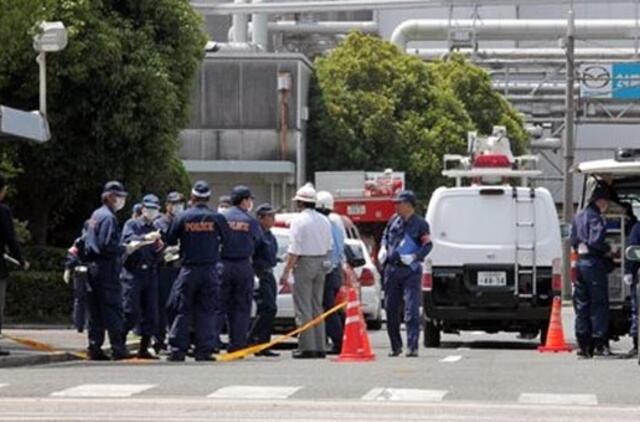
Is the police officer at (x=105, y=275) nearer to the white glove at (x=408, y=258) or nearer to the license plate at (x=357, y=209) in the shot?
the white glove at (x=408, y=258)

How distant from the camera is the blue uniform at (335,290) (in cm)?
2298

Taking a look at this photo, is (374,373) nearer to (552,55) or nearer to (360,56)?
(360,56)

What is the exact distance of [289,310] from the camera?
87.1 feet

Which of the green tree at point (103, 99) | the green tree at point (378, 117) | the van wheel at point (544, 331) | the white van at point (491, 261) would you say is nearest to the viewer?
the white van at point (491, 261)

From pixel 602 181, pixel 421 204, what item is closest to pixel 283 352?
pixel 602 181

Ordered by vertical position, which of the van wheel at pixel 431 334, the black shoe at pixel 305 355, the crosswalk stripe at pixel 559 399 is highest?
the crosswalk stripe at pixel 559 399

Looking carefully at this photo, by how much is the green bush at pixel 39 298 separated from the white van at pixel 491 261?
→ 991 cm

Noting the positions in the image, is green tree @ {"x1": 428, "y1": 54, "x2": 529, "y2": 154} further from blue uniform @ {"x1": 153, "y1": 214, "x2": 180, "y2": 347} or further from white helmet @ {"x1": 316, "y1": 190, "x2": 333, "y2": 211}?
blue uniform @ {"x1": 153, "y1": 214, "x2": 180, "y2": 347}

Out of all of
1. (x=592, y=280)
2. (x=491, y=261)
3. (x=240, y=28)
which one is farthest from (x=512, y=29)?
(x=592, y=280)

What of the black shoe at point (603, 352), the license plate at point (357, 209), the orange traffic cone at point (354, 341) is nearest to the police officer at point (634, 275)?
the black shoe at point (603, 352)

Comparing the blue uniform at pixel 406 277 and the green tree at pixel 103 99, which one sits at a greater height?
the green tree at pixel 103 99

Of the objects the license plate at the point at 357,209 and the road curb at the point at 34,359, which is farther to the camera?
the license plate at the point at 357,209

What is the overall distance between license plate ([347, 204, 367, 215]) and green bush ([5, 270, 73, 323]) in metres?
13.8

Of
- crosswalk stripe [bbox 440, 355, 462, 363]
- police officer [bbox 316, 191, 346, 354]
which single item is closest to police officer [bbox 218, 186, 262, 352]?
police officer [bbox 316, 191, 346, 354]
